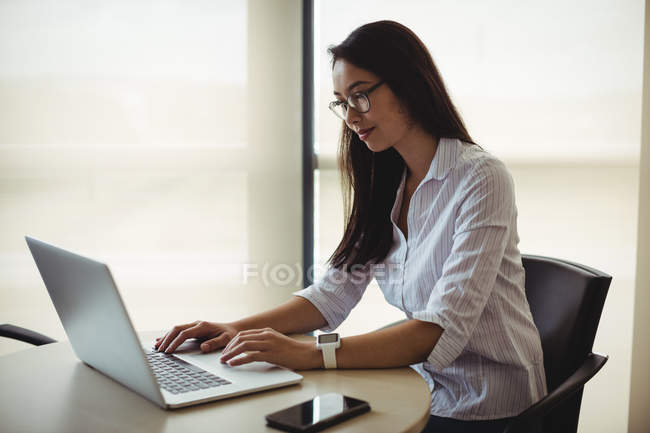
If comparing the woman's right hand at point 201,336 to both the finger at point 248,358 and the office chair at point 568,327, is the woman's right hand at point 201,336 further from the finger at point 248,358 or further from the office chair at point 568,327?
the office chair at point 568,327

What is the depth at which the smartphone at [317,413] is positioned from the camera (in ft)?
2.95

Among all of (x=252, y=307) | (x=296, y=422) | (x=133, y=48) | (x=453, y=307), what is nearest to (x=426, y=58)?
(x=453, y=307)

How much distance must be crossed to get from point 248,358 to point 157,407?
21cm

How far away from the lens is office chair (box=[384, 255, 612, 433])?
131 cm

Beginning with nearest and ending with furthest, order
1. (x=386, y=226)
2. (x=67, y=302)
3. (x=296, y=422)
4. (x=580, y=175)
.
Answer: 1. (x=296, y=422)
2. (x=67, y=302)
3. (x=386, y=226)
4. (x=580, y=175)

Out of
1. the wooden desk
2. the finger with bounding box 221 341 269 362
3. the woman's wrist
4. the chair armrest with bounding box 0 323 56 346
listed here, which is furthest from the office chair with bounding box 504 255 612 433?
the chair armrest with bounding box 0 323 56 346

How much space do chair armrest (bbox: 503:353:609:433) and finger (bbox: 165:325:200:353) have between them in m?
0.67

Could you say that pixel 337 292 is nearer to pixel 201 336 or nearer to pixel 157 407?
pixel 201 336

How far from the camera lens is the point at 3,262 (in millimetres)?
2467

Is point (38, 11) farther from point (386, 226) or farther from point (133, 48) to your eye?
point (386, 226)

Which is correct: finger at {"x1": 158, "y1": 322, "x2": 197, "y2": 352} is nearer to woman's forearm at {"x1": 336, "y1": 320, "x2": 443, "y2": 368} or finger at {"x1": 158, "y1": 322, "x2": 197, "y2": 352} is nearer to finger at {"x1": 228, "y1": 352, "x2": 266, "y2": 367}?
finger at {"x1": 228, "y1": 352, "x2": 266, "y2": 367}

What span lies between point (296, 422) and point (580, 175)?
1.65m

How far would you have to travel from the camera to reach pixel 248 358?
3.77 feet

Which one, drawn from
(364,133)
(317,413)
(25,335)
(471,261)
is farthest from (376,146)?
(25,335)
